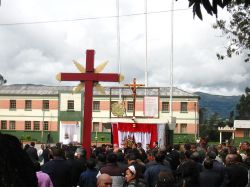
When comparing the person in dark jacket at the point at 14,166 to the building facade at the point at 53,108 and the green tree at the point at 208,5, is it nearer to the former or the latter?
the green tree at the point at 208,5

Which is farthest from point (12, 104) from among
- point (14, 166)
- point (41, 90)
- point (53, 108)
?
point (14, 166)

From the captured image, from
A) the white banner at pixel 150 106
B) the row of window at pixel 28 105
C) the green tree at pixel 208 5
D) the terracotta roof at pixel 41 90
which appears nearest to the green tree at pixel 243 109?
the terracotta roof at pixel 41 90

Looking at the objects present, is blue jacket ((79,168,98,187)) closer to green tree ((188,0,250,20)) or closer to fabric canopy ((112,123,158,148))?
green tree ((188,0,250,20))

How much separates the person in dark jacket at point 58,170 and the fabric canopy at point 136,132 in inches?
705

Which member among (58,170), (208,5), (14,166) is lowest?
(58,170)

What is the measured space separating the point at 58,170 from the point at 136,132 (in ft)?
60.4

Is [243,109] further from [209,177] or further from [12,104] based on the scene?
[209,177]

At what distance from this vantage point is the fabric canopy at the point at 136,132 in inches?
1121

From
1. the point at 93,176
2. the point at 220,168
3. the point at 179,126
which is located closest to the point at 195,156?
the point at 220,168

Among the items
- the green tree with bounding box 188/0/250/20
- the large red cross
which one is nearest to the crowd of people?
the green tree with bounding box 188/0/250/20

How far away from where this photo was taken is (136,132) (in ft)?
94.0

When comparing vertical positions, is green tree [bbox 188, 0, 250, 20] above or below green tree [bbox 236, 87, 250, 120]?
below

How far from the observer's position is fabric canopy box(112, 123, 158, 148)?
28.5 m

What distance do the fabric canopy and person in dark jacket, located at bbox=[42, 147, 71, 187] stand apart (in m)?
17.9
